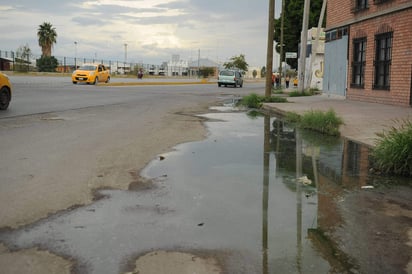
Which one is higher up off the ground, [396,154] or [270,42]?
[270,42]

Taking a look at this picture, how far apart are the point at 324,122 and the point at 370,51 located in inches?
399

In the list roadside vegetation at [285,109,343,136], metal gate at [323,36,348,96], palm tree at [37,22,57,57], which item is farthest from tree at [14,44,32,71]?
roadside vegetation at [285,109,343,136]

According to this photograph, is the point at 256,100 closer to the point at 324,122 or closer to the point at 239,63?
the point at 324,122

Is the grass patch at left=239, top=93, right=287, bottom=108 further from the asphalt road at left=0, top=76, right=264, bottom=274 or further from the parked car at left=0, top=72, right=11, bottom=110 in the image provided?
the parked car at left=0, top=72, right=11, bottom=110

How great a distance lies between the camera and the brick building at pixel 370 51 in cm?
1758

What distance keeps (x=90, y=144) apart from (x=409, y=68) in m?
12.5

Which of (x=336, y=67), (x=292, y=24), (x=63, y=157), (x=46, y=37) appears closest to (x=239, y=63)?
(x=46, y=37)

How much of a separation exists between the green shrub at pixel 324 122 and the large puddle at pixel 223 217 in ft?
10.3

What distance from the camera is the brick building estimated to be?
17.6 m

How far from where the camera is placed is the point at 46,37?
268 ft

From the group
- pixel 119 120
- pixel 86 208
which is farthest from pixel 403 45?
pixel 86 208

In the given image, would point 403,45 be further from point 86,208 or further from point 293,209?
point 86,208

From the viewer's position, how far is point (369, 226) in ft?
15.1

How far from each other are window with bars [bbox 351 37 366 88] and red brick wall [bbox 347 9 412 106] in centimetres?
71
